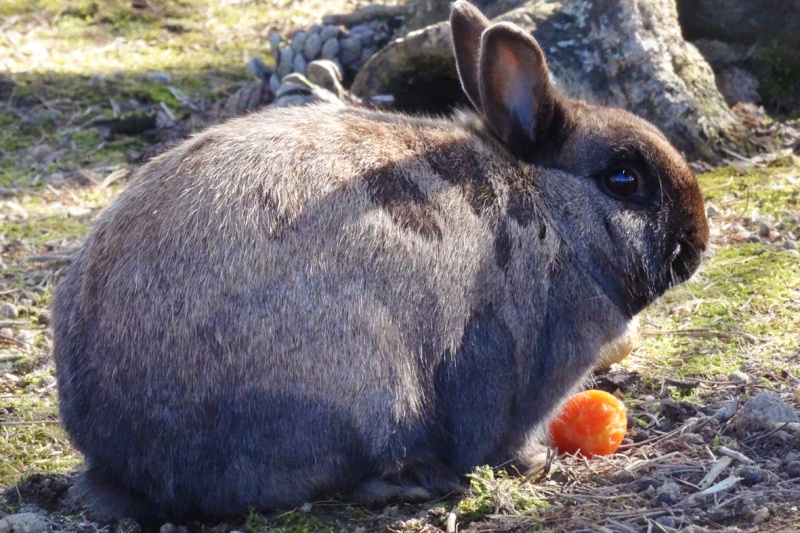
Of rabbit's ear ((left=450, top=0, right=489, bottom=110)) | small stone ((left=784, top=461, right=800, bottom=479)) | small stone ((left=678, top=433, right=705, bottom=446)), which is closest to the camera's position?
small stone ((left=784, top=461, right=800, bottom=479))

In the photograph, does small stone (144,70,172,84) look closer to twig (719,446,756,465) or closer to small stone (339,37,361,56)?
small stone (339,37,361,56)

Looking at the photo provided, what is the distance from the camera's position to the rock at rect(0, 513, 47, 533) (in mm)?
4289

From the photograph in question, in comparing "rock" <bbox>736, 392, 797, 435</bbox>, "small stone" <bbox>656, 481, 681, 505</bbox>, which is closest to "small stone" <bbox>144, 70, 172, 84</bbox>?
"rock" <bbox>736, 392, 797, 435</bbox>

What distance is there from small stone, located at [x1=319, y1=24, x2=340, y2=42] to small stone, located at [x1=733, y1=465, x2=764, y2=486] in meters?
6.45

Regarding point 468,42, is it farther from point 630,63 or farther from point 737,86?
point 737,86

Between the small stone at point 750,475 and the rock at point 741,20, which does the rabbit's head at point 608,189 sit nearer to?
the small stone at point 750,475

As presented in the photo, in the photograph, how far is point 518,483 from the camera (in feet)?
14.9

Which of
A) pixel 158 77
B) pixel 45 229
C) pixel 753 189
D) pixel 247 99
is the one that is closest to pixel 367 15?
pixel 247 99

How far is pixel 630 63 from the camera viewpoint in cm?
797

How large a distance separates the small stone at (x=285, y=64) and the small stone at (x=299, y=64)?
0.05 metres

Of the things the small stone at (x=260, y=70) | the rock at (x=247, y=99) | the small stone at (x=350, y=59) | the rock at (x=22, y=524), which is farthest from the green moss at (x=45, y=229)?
the rock at (x=22, y=524)

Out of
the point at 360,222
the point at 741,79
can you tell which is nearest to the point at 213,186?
the point at 360,222

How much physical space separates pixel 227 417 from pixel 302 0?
899cm

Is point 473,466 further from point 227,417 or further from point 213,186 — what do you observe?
point 213,186
